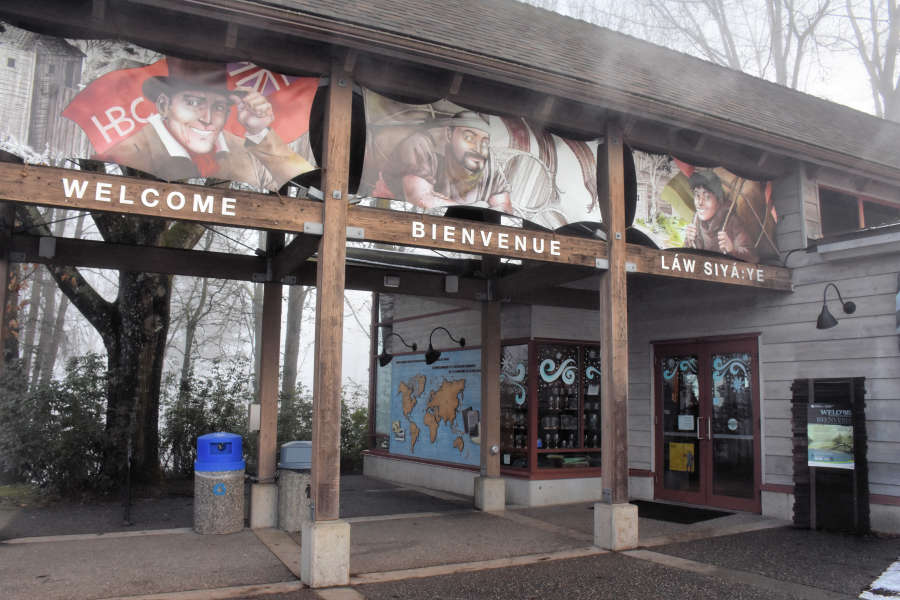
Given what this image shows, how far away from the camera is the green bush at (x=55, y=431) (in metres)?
10.3

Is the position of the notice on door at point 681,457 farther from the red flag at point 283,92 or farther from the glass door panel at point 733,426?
the red flag at point 283,92

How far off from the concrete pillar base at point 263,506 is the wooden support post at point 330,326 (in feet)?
8.74

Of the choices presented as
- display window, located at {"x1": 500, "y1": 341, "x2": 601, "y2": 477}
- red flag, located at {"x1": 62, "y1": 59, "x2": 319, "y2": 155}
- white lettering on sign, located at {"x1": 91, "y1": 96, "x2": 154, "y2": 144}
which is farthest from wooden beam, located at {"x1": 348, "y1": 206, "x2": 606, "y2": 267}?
display window, located at {"x1": 500, "y1": 341, "x2": 601, "y2": 477}

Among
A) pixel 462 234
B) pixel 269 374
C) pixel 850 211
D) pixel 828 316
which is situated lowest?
pixel 269 374

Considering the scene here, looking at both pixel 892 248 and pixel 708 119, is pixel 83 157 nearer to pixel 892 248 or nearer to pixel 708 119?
pixel 708 119

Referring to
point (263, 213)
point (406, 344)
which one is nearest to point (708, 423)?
point (406, 344)

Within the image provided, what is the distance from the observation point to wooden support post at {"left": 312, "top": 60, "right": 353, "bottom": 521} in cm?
626

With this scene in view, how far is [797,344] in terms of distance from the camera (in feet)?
30.9

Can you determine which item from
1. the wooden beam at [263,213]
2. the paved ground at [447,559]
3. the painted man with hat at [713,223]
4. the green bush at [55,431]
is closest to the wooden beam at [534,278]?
the wooden beam at [263,213]

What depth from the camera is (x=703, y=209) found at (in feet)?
29.3

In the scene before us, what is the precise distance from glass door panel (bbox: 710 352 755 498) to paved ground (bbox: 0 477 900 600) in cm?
65

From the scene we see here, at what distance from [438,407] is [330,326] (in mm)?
6671

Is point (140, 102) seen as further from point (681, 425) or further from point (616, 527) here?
point (681, 425)

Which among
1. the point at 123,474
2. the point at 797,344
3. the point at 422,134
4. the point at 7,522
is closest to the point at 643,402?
the point at 797,344
